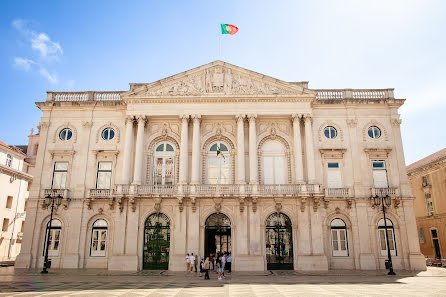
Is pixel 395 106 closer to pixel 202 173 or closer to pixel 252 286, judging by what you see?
pixel 202 173

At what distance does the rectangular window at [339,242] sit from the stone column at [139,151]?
15776 mm

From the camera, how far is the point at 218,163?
94.6 feet

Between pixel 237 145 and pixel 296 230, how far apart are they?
26.5ft

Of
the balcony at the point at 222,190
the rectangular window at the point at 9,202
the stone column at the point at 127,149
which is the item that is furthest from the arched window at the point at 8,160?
the balcony at the point at 222,190

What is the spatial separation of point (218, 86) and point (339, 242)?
15835mm

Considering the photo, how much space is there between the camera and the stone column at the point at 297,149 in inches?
1057

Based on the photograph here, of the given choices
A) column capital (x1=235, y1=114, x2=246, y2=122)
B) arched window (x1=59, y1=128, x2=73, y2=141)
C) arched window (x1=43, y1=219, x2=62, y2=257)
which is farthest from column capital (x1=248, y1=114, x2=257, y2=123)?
arched window (x1=43, y1=219, x2=62, y2=257)

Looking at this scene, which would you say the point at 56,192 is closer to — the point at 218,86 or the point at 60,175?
the point at 60,175

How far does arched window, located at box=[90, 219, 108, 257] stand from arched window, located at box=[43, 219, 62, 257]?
2.67 meters

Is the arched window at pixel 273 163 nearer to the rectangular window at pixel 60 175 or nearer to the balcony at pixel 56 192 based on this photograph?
the balcony at pixel 56 192

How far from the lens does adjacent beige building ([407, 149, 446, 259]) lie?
33.6 metres

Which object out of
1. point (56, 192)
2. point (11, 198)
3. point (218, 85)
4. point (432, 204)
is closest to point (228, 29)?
point (218, 85)

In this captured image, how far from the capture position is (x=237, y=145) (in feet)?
92.3

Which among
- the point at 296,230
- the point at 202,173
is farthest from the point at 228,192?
the point at 296,230
